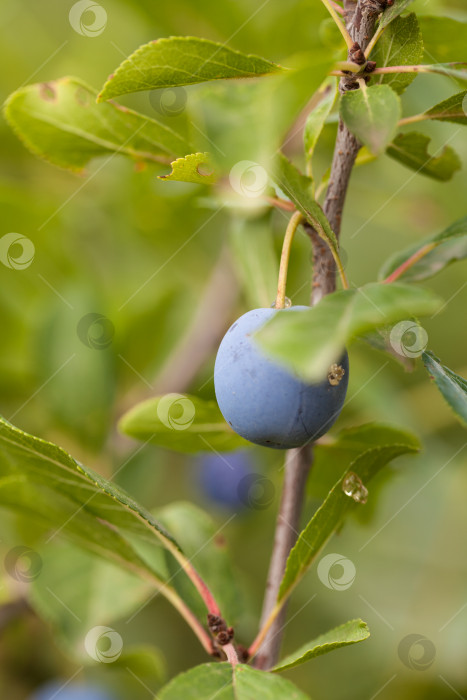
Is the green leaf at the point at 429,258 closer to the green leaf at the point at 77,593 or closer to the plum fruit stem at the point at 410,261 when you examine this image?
the plum fruit stem at the point at 410,261

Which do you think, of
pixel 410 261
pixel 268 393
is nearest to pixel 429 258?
pixel 410 261

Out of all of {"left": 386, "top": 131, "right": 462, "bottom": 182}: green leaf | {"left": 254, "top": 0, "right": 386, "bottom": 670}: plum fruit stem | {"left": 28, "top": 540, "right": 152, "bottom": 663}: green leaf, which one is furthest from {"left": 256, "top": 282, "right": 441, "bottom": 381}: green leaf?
{"left": 28, "top": 540, "right": 152, "bottom": 663}: green leaf

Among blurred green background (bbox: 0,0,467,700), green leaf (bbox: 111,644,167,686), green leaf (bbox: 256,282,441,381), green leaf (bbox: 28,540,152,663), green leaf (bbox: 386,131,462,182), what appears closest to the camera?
green leaf (bbox: 256,282,441,381)

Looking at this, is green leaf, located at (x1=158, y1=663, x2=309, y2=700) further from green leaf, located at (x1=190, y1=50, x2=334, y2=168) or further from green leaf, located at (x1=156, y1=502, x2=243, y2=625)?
green leaf, located at (x1=190, y1=50, x2=334, y2=168)

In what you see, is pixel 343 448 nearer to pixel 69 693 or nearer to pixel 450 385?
pixel 450 385

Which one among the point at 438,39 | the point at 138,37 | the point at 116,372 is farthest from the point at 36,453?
the point at 138,37

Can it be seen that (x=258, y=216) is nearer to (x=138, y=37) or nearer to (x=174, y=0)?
(x=174, y=0)
